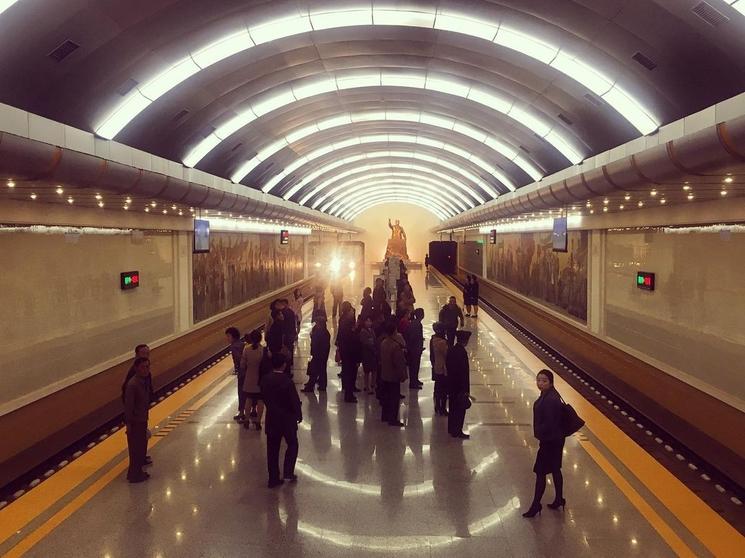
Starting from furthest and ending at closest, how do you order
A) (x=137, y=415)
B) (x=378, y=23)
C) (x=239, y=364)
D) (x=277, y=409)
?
(x=378, y=23), (x=239, y=364), (x=137, y=415), (x=277, y=409)

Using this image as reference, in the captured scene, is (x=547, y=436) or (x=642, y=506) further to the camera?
(x=642, y=506)

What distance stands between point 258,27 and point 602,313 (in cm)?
991

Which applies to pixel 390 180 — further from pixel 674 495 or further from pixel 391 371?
pixel 674 495

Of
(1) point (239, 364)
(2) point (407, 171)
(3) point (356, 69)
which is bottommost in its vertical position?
(1) point (239, 364)

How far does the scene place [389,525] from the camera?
552cm

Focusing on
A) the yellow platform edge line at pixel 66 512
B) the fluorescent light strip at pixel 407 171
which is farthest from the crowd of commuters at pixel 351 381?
the fluorescent light strip at pixel 407 171

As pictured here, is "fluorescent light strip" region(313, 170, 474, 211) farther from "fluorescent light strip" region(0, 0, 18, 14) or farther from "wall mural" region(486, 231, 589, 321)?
"fluorescent light strip" region(0, 0, 18, 14)

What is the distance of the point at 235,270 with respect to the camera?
2008 centimetres

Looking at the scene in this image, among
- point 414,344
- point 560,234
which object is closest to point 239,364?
point 414,344

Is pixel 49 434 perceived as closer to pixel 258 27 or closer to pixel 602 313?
pixel 258 27

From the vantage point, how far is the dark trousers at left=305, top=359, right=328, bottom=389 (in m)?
10.4

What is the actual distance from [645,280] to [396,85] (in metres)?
9.01

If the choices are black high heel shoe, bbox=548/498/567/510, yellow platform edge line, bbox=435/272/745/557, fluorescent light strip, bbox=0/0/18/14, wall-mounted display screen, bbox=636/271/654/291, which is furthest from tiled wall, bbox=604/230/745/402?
fluorescent light strip, bbox=0/0/18/14

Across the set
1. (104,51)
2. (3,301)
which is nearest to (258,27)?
(104,51)
